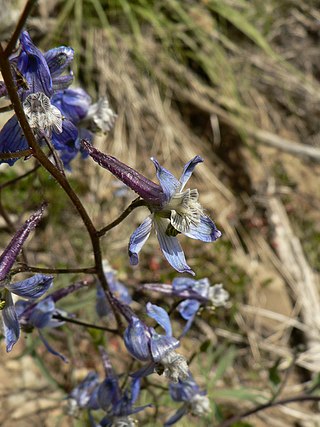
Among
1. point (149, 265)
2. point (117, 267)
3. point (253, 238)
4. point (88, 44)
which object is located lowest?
point (253, 238)

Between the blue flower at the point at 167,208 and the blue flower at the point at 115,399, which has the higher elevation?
the blue flower at the point at 167,208

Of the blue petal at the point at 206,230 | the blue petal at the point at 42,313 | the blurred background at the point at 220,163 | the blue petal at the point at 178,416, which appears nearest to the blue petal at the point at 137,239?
the blue petal at the point at 206,230

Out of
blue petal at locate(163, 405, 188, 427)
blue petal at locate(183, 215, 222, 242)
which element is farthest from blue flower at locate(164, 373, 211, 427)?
blue petal at locate(183, 215, 222, 242)

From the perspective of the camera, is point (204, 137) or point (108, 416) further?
point (204, 137)

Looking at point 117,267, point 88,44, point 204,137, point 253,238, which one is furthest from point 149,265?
point 88,44

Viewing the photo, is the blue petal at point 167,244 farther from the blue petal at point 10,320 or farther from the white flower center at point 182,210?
the blue petal at point 10,320

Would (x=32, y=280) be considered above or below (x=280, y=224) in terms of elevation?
above

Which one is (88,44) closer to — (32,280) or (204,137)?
(204,137)
